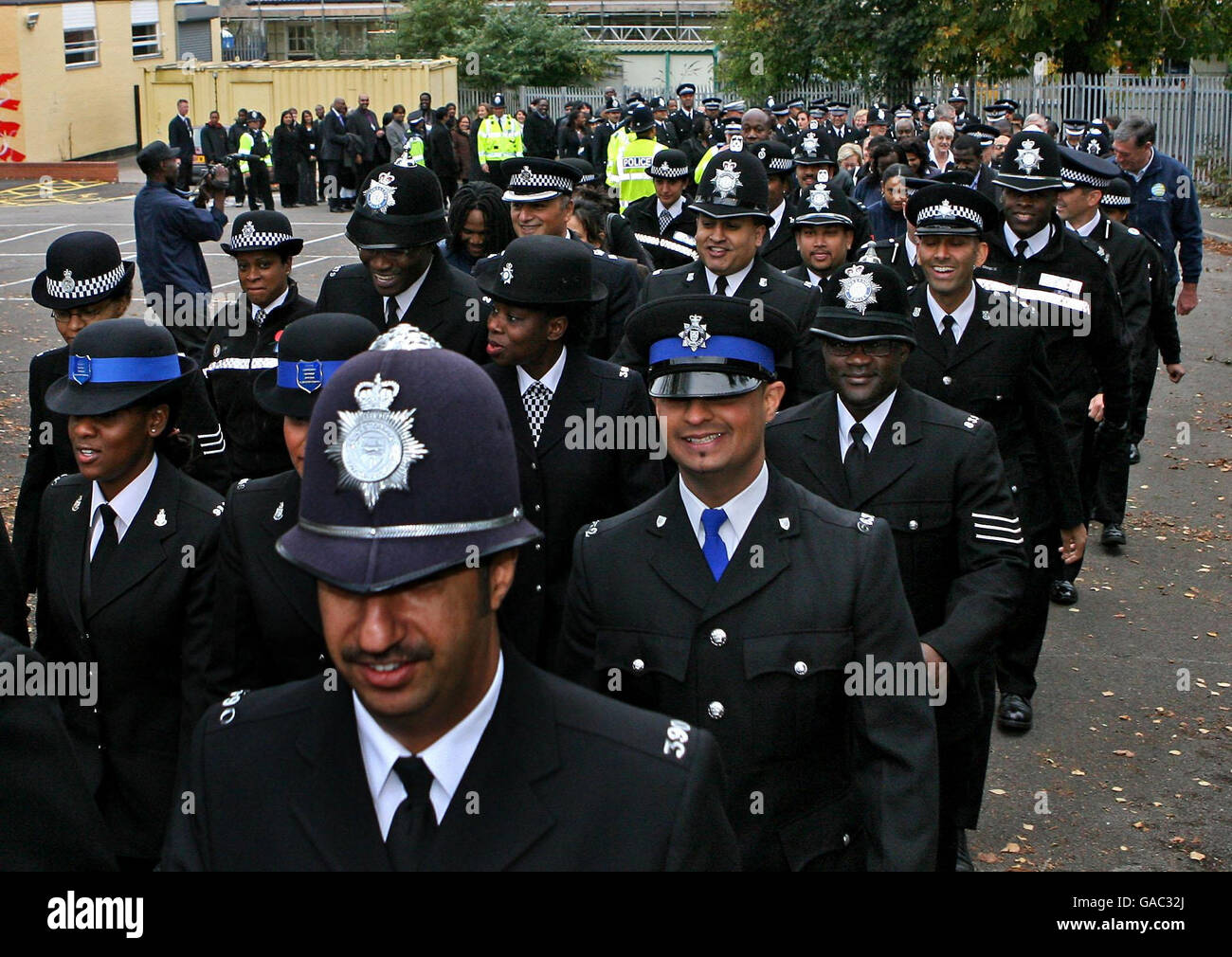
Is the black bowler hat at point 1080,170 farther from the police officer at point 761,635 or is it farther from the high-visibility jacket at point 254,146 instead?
the high-visibility jacket at point 254,146

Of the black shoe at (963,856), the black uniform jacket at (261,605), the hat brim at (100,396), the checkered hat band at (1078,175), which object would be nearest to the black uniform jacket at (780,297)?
the black shoe at (963,856)

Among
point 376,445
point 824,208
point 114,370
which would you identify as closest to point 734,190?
point 824,208

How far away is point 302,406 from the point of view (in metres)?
4.14

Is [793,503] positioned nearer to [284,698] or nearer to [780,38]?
[284,698]

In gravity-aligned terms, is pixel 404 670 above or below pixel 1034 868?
above

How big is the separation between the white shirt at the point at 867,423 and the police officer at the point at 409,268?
1.80m

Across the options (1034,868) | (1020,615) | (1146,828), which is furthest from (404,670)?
(1020,615)

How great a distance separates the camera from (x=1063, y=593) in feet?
29.7

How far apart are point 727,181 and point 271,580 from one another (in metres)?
3.76

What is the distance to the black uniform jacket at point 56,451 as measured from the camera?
5051mm

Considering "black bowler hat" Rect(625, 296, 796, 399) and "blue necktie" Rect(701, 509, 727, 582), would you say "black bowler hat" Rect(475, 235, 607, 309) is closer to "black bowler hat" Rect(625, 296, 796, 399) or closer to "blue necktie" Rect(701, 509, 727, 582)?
"black bowler hat" Rect(625, 296, 796, 399)

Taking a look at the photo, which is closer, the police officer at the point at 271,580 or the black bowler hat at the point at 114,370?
the police officer at the point at 271,580

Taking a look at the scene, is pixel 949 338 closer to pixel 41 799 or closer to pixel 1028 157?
pixel 1028 157

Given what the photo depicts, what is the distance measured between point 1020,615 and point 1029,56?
31295 millimetres
